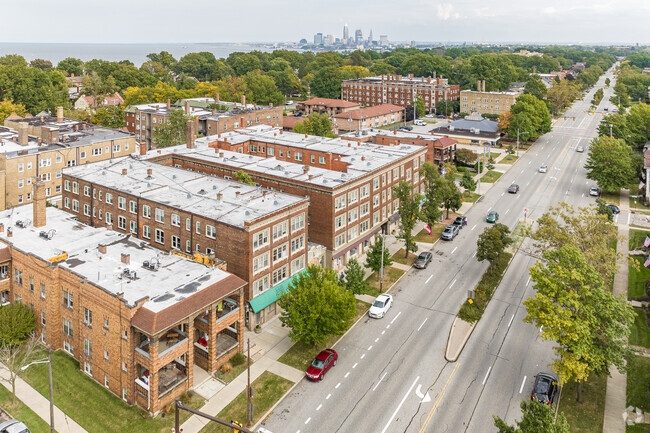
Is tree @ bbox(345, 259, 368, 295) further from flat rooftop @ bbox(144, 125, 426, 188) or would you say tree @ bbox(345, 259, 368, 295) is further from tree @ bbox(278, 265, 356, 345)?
flat rooftop @ bbox(144, 125, 426, 188)

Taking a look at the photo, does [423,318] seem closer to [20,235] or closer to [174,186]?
[174,186]

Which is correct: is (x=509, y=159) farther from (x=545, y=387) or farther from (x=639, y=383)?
(x=545, y=387)

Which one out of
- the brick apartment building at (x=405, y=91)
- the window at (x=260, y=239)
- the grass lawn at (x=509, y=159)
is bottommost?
the window at (x=260, y=239)

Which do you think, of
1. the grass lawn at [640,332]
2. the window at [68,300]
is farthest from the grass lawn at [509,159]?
the window at [68,300]

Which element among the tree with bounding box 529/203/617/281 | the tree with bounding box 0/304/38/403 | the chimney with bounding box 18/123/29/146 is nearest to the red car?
the tree with bounding box 529/203/617/281

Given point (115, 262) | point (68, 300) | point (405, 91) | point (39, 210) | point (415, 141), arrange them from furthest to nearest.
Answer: point (405, 91), point (415, 141), point (39, 210), point (115, 262), point (68, 300)

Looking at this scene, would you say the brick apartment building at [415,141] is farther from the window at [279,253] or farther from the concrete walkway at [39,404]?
the concrete walkway at [39,404]

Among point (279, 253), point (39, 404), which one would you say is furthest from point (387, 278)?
point (39, 404)
